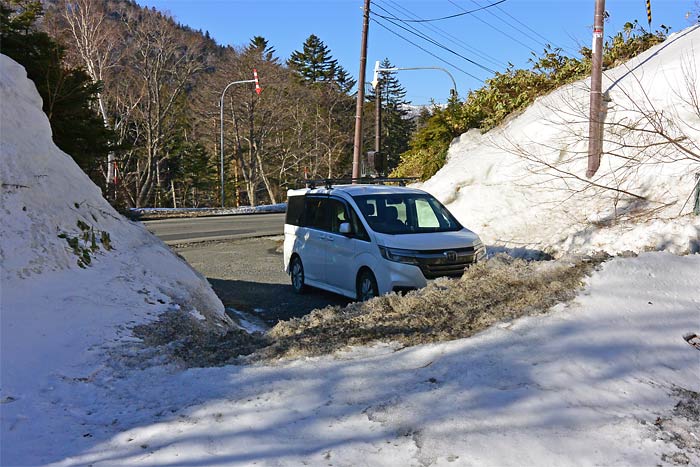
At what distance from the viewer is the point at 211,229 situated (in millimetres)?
22125

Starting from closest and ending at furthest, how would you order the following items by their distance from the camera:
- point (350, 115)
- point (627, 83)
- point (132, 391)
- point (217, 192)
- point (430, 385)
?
point (430, 385)
point (132, 391)
point (627, 83)
point (350, 115)
point (217, 192)

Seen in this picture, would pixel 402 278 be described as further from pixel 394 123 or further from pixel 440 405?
pixel 394 123

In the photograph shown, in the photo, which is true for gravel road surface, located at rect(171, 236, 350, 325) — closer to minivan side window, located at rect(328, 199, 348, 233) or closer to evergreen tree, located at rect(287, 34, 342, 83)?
minivan side window, located at rect(328, 199, 348, 233)

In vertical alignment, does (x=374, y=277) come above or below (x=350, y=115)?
below

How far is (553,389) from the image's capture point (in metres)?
3.68

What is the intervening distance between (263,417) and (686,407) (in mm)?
2262

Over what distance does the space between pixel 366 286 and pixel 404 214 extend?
1.37 meters

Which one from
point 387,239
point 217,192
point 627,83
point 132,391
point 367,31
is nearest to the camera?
point 132,391

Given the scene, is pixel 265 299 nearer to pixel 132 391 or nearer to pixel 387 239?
pixel 387 239

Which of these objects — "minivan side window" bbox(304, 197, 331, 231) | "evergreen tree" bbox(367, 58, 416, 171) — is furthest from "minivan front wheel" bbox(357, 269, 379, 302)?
"evergreen tree" bbox(367, 58, 416, 171)

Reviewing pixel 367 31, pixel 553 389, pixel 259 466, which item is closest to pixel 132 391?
pixel 259 466

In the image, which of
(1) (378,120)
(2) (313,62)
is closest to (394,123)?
(2) (313,62)

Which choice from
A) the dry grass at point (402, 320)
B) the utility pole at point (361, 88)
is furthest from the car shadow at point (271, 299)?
the utility pole at point (361, 88)

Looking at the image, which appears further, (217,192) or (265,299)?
(217,192)
